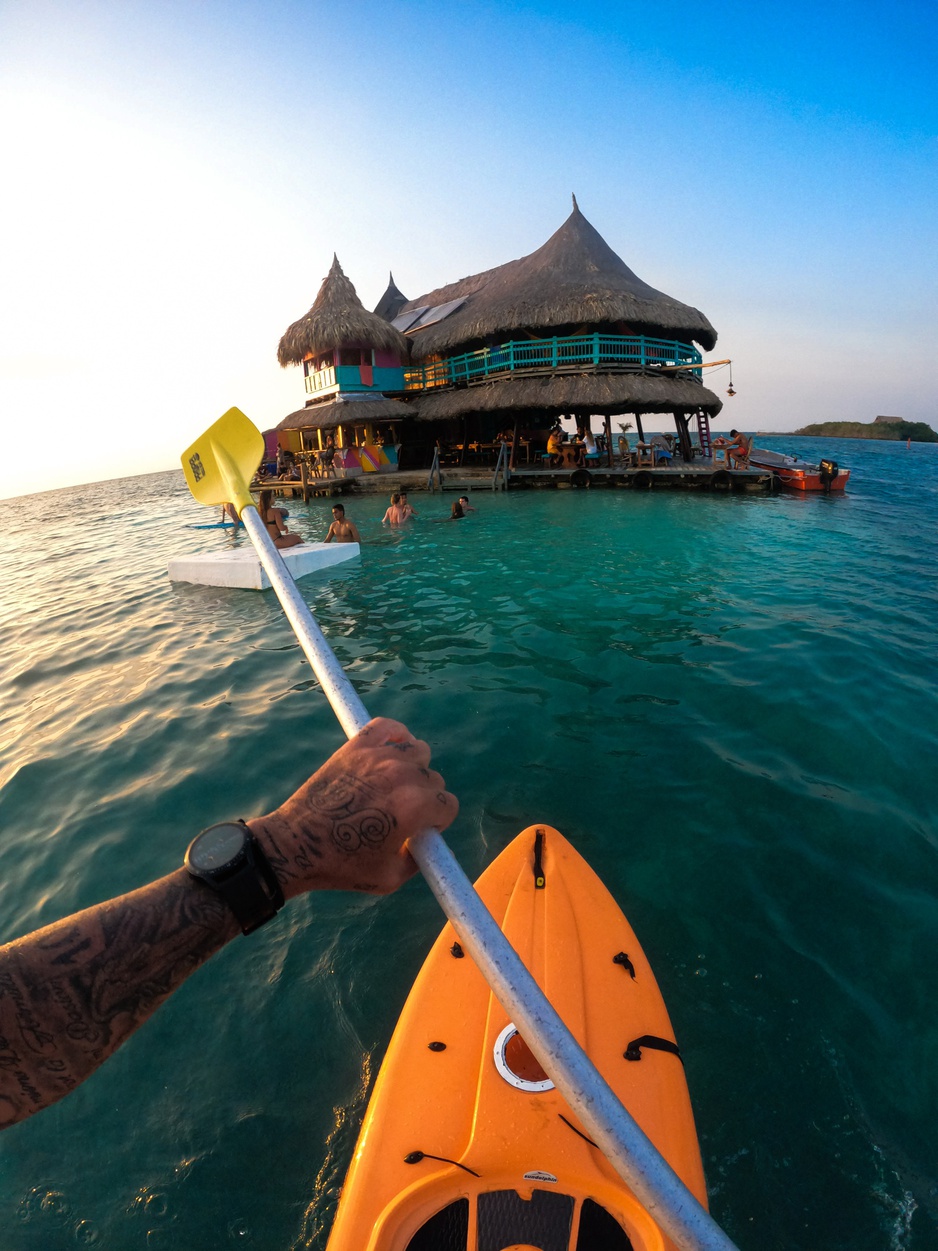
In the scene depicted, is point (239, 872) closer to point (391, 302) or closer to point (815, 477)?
point (815, 477)

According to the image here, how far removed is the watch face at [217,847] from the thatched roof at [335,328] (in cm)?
2879

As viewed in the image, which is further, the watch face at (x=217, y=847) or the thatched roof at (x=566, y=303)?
the thatched roof at (x=566, y=303)

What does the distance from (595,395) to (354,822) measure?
76.5 ft

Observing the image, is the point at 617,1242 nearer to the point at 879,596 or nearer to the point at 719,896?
the point at 719,896

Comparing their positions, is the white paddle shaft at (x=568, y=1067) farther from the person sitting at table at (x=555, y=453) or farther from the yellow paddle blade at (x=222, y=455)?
the person sitting at table at (x=555, y=453)

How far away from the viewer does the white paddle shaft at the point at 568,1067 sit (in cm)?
98

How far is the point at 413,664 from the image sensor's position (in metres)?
7.23

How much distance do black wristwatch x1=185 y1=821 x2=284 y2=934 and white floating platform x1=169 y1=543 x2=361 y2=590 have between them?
9749 mm

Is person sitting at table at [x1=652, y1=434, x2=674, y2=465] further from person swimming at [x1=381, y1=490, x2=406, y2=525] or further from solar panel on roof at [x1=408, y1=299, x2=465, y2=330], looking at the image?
solar panel on roof at [x1=408, y1=299, x2=465, y2=330]

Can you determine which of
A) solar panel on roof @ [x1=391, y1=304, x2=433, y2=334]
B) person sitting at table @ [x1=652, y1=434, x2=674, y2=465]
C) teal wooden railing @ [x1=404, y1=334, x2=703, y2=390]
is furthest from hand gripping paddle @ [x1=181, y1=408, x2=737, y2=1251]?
solar panel on roof @ [x1=391, y1=304, x2=433, y2=334]

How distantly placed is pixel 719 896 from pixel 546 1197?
2.19 metres

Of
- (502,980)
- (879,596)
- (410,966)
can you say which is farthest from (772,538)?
(502,980)

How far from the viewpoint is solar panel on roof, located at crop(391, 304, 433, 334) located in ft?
106

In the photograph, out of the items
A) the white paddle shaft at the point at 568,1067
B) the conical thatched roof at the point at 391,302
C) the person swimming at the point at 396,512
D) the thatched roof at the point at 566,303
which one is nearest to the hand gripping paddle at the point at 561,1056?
the white paddle shaft at the point at 568,1067
